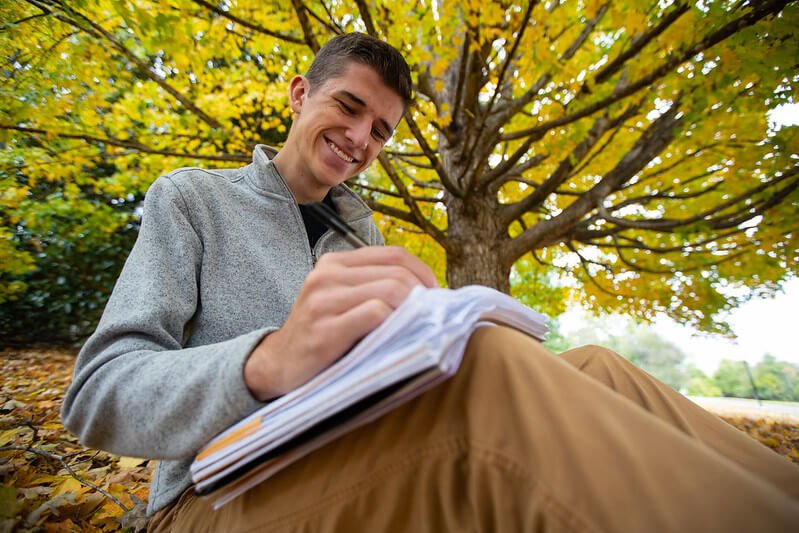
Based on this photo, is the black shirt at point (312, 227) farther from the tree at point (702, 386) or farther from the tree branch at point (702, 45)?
the tree at point (702, 386)

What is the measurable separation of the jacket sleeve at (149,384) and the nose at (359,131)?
37.7 inches

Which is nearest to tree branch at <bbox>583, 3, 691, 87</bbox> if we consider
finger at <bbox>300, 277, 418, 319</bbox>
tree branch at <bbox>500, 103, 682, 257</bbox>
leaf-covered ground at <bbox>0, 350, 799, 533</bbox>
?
tree branch at <bbox>500, 103, 682, 257</bbox>

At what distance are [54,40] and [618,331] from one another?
160 feet

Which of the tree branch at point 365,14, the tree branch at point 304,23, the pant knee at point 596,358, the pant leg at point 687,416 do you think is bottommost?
the pant leg at point 687,416

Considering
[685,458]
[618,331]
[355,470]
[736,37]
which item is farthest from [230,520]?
[618,331]

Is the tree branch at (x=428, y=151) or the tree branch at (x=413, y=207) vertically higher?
the tree branch at (x=428, y=151)

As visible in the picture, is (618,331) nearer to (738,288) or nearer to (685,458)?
(738,288)

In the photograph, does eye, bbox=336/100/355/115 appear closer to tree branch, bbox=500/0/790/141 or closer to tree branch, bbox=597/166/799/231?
tree branch, bbox=500/0/790/141

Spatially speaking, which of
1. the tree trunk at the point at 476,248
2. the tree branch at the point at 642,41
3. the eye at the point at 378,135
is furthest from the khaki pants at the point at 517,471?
the tree trunk at the point at 476,248

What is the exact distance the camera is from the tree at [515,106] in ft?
7.10

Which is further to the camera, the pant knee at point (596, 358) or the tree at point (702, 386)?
the tree at point (702, 386)

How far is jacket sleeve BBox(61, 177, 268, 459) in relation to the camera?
643 mm

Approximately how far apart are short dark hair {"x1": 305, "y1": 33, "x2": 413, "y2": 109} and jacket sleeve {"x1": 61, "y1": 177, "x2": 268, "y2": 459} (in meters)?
1.14

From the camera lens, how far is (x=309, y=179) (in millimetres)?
1598
